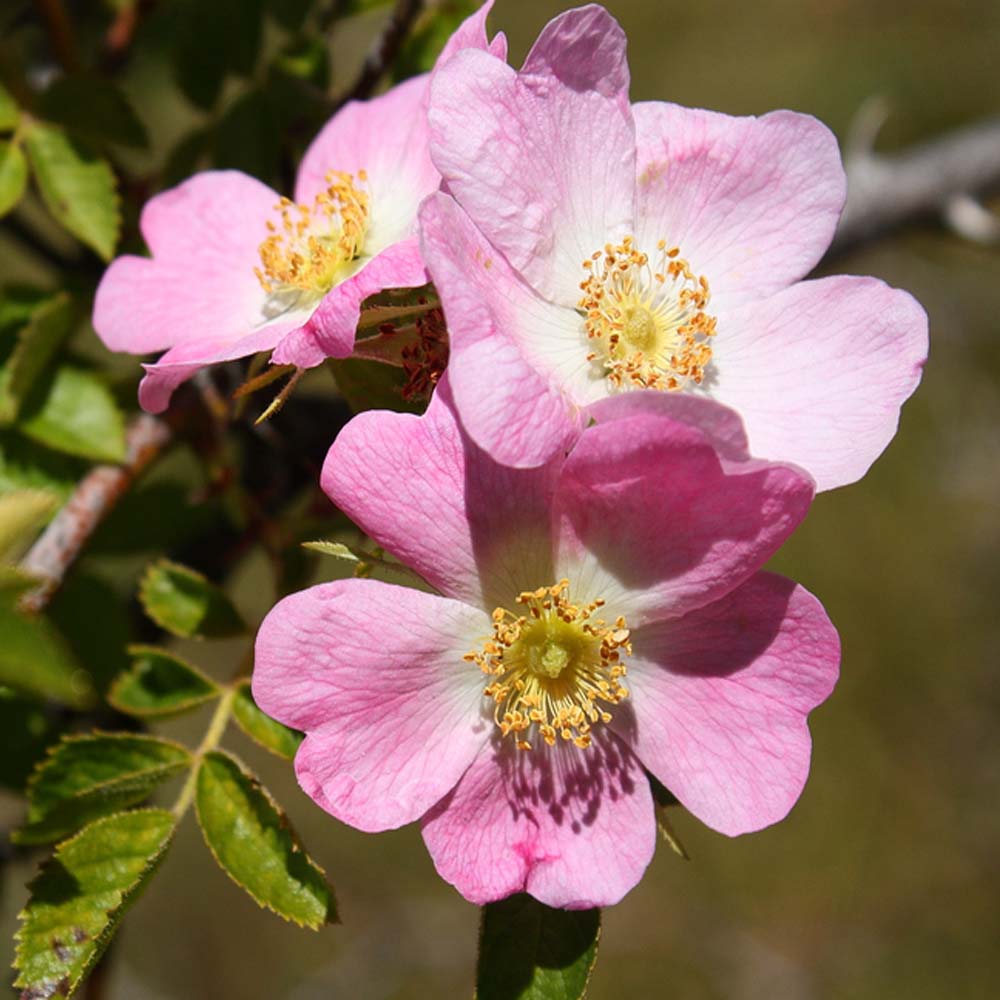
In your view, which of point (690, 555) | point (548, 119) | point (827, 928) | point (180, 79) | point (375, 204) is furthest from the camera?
point (827, 928)

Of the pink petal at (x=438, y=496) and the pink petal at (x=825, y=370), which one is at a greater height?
the pink petal at (x=438, y=496)

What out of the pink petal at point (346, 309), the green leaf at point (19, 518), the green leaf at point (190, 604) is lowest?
the green leaf at point (190, 604)

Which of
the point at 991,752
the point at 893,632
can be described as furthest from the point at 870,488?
the point at 991,752

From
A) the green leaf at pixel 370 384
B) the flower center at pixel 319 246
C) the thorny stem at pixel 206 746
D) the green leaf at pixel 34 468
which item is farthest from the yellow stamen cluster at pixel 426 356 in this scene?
the green leaf at pixel 34 468

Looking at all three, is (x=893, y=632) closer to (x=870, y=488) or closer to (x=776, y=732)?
(x=870, y=488)

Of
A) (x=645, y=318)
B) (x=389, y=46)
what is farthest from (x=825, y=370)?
(x=389, y=46)

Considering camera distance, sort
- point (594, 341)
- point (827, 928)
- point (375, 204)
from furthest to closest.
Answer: point (827, 928), point (375, 204), point (594, 341)

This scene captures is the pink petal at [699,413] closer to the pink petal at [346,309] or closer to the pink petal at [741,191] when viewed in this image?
the pink petal at [346,309]
